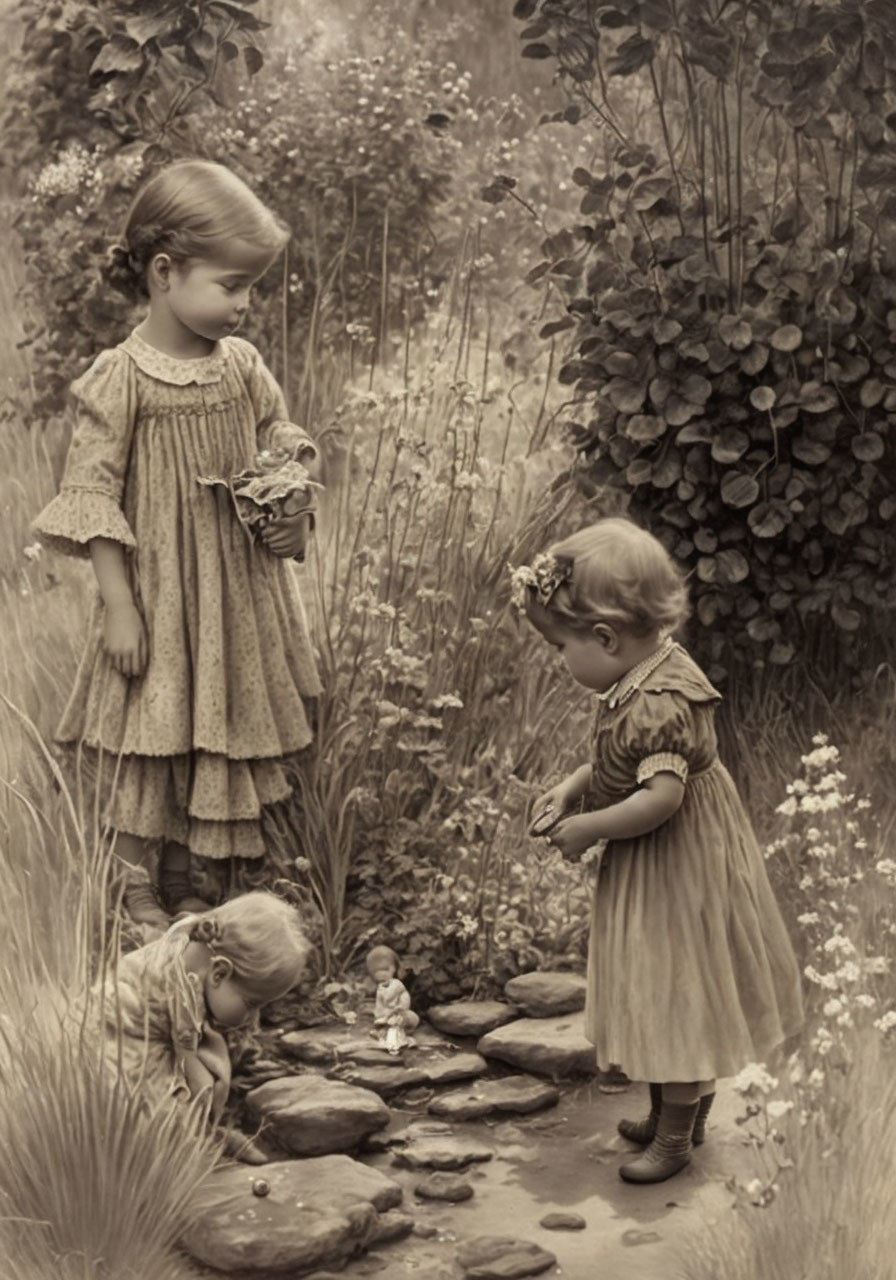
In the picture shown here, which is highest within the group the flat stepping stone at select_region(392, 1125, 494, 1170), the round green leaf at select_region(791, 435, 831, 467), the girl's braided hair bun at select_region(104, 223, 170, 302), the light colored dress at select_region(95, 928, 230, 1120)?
the girl's braided hair bun at select_region(104, 223, 170, 302)

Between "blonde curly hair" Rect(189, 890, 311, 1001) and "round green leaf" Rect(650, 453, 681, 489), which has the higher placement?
"round green leaf" Rect(650, 453, 681, 489)

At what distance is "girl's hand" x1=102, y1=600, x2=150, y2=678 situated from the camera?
4.70 metres

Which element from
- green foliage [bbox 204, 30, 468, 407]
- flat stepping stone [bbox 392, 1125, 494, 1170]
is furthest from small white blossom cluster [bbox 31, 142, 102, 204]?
flat stepping stone [bbox 392, 1125, 494, 1170]

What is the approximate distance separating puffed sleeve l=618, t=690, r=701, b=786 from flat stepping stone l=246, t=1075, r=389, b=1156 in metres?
1.02

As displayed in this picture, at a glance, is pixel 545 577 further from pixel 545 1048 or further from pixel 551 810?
pixel 545 1048

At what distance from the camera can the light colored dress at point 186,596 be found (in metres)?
4.68

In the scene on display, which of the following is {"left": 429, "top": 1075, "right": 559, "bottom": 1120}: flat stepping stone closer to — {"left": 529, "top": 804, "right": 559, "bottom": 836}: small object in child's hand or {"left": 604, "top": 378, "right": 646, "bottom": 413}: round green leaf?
{"left": 529, "top": 804, "right": 559, "bottom": 836}: small object in child's hand

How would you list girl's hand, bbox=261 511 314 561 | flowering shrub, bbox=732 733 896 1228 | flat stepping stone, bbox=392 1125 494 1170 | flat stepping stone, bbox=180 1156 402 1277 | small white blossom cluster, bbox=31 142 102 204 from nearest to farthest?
flowering shrub, bbox=732 733 896 1228 → flat stepping stone, bbox=180 1156 402 1277 → flat stepping stone, bbox=392 1125 494 1170 → girl's hand, bbox=261 511 314 561 → small white blossom cluster, bbox=31 142 102 204

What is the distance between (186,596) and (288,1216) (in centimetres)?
157

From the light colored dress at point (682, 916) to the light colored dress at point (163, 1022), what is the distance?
86 centimetres

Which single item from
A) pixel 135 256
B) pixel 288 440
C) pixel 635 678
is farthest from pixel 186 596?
pixel 635 678

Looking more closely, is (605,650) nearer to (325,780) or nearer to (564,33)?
(325,780)

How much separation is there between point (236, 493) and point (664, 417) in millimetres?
1273

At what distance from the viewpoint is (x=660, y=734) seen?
401 cm
